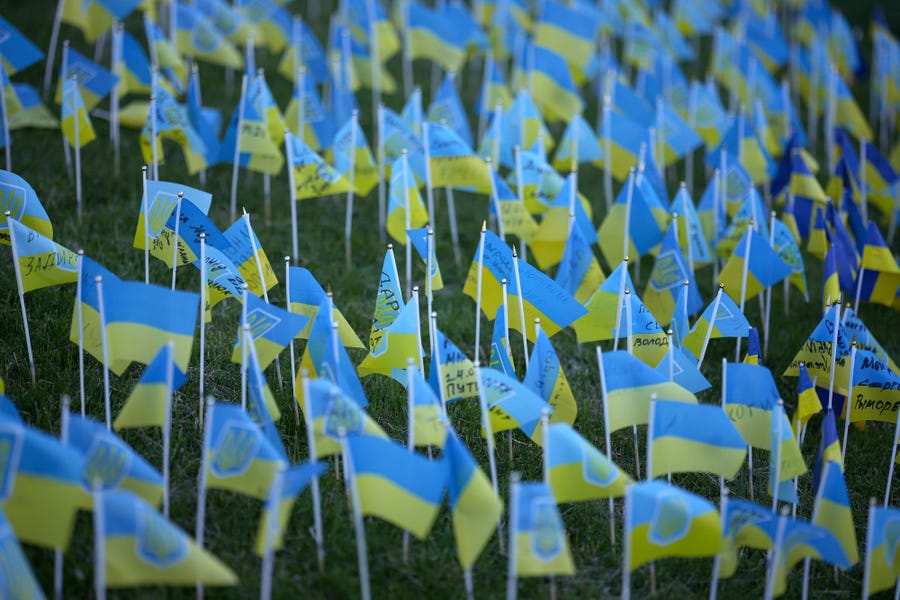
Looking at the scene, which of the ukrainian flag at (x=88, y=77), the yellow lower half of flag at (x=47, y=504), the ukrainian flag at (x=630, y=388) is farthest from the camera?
the ukrainian flag at (x=88, y=77)

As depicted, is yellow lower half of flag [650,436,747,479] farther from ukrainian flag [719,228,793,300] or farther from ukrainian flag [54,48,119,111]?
ukrainian flag [54,48,119,111]

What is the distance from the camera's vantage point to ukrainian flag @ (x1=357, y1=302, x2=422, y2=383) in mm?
5344

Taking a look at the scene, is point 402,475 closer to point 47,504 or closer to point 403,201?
point 47,504

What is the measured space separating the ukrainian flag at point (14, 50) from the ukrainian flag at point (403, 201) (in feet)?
9.93

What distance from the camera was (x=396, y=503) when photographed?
14.6ft

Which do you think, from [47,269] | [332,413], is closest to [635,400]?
[332,413]

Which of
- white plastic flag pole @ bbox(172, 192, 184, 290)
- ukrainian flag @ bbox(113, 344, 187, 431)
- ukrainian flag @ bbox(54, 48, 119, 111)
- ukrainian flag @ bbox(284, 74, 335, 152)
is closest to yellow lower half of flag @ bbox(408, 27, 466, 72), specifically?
ukrainian flag @ bbox(284, 74, 335, 152)

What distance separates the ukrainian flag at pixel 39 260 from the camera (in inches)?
213

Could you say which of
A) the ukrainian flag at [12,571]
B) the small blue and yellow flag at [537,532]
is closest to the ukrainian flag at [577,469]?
the small blue and yellow flag at [537,532]

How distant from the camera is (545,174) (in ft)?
25.7

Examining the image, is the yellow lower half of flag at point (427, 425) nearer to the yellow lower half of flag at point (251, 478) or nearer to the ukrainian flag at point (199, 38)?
the yellow lower half of flag at point (251, 478)

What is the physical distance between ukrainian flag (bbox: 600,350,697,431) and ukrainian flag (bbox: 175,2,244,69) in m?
5.57

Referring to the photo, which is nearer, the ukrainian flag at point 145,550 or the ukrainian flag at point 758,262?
the ukrainian flag at point 145,550

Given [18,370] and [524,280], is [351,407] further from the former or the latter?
[18,370]
